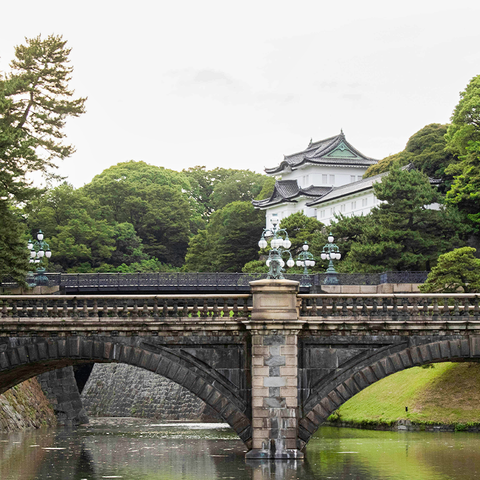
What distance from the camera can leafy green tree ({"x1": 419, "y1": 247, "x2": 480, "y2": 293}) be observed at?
161ft

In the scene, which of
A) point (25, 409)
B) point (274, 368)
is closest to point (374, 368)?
point (274, 368)

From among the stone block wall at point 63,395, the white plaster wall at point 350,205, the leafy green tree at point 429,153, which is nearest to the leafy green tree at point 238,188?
the white plaster wall at point 350,205

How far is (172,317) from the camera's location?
31766mm

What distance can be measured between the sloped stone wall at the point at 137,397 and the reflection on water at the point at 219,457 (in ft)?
45.9

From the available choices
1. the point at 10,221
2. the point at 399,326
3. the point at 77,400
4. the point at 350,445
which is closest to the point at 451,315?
the point at 399,326

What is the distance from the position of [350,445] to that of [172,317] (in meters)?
12.7

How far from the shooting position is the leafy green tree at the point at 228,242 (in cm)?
9725

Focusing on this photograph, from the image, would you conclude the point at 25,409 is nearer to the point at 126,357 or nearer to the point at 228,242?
the point at 126,357

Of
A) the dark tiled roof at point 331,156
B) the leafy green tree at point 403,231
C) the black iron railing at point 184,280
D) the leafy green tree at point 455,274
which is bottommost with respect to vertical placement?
the leafy green tree at point 455,274

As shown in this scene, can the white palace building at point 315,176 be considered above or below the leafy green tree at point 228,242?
above

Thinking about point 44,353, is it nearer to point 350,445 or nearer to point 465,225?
point 350,445

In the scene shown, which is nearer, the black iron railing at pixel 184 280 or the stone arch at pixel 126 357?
the stone arch at pixel 126 357

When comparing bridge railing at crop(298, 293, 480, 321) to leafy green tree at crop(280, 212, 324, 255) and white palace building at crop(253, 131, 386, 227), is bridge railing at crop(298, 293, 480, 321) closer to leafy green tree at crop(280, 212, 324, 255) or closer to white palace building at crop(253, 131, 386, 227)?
leafy green tree at crop(280, 212, 324, 255)

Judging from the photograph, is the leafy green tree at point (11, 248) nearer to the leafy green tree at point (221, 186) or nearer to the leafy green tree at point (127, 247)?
the leafy green tree at point (127, 247)
